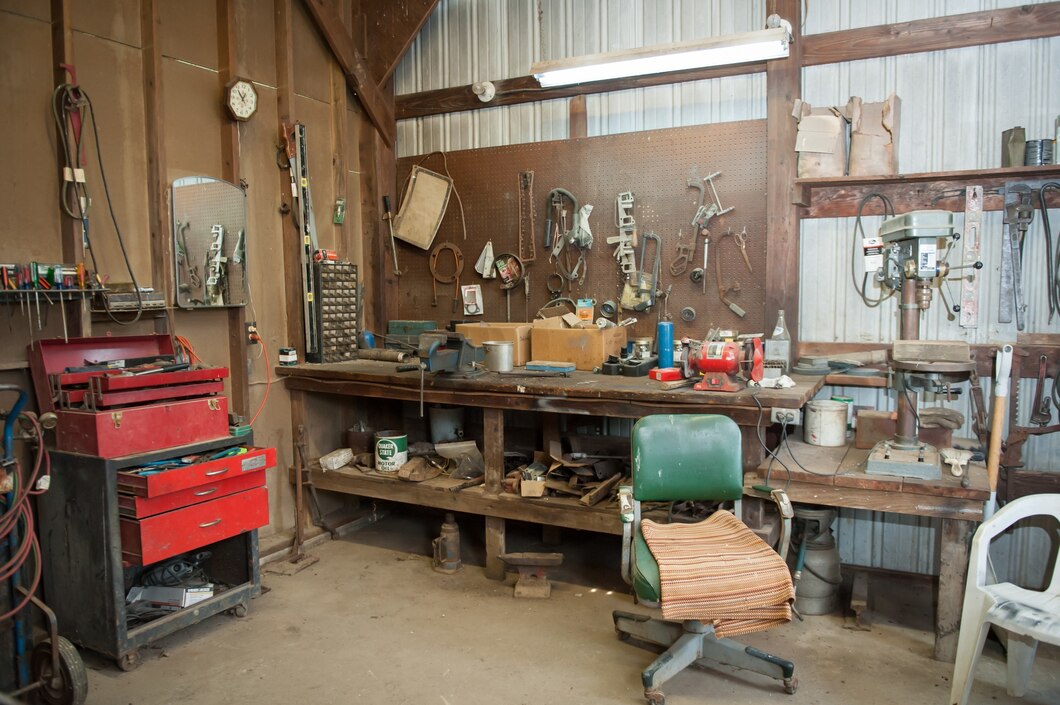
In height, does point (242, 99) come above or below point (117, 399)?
above

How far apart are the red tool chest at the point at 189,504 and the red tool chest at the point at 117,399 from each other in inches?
5.2

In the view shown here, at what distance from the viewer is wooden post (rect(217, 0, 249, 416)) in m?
3.45

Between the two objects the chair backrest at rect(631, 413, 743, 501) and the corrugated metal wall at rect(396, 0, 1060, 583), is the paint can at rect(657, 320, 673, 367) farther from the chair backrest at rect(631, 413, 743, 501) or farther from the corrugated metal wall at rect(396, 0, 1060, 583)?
the chair backrest at rect(631, 413, 743, 501)

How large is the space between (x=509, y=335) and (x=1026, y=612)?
7.89 ft

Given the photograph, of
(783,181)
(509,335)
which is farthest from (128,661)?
(783,181)

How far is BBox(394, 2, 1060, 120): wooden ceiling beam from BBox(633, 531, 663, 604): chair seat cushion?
247 centimetres

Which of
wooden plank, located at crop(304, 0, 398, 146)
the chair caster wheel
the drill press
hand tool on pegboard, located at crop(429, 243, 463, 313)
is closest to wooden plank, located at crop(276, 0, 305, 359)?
wooden plank, located at crop(304, 0, 398, 146)

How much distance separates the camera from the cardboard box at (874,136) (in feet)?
10.6

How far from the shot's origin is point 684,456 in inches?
99.8

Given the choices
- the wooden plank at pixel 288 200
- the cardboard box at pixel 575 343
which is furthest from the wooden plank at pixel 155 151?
the cardboard box at pixel 575 343

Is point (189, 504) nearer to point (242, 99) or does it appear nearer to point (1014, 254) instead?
point (242, 99)

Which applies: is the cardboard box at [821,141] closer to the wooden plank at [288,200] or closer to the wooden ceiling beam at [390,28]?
the wooden ceiling beam at [390,28]

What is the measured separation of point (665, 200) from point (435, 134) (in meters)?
1.52

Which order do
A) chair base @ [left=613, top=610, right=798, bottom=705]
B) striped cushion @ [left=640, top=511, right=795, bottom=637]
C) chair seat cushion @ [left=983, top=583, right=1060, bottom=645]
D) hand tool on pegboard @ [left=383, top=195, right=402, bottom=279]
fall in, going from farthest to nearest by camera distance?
hand tool on pegboard @ [left=383, top=195, right=402, bottom=279] < chair base @ [left=613, top=610, right=798, bottom=705] < striped cushion @ [left=640, top=511, right=795, bottom=637] < chair seat cushion @ [left=983, top=583, right=1060, bottom=645]
